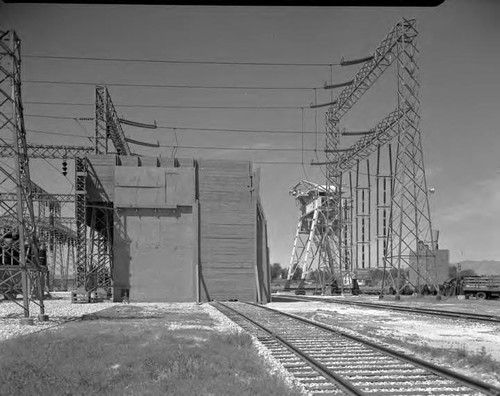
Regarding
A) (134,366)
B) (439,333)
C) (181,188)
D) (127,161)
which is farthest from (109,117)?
(134,366)

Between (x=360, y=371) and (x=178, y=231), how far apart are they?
30.6 metres

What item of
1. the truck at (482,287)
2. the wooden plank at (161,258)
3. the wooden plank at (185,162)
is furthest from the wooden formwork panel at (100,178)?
the truck at (482,287)

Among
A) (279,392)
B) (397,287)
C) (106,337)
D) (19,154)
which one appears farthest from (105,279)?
(279,392)

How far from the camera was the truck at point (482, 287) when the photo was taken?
146ft

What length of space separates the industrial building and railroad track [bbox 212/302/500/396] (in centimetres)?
2438

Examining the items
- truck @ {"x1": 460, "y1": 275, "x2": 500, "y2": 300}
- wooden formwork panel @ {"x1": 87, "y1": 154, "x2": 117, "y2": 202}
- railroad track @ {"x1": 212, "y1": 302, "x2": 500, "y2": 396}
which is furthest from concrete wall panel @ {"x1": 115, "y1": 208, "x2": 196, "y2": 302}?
railroad track @ {"x1": 212, "y1": 302, "x2": 500, "y2": 396}

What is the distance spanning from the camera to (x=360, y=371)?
9656mm

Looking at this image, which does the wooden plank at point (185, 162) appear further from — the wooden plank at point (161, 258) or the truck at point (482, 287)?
the truck at point (482, 287)

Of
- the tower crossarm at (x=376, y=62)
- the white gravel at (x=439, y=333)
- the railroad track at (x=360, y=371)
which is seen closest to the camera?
the railroad track at (x=360, y=371)

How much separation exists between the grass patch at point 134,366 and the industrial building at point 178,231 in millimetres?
23965

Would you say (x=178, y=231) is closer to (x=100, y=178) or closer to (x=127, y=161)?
(x=127, y=161)

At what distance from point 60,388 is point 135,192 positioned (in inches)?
1256

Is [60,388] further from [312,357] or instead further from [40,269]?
[40,269]

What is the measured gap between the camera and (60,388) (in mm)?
7961
